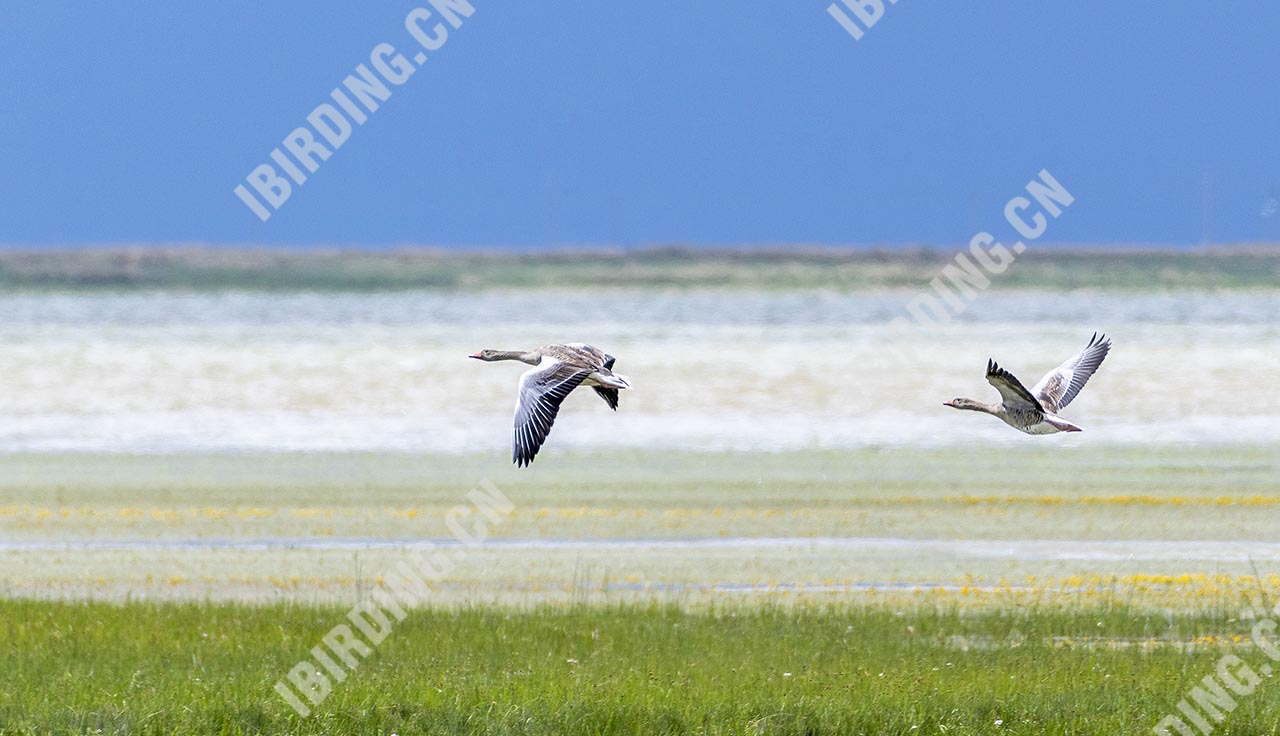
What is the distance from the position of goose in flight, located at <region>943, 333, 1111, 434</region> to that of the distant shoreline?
233ft

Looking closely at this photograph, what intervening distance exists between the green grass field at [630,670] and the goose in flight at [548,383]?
4034 mm

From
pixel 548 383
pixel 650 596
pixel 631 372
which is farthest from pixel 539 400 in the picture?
pixel 631 372

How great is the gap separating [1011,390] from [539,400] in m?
2.59

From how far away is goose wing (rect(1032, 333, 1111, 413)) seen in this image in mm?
13188

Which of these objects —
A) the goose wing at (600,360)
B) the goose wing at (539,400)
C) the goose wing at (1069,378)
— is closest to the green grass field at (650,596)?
the goose wing at (1069,378)

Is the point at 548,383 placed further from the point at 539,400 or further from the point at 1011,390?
the point at 1011,390

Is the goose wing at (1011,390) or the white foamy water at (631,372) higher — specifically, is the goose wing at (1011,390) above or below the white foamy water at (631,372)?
below

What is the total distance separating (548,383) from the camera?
12.3m

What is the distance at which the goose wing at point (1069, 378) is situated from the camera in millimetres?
13188

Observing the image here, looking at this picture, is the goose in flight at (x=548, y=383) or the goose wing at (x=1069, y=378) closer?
the goose in flight at (x=548, y=383)

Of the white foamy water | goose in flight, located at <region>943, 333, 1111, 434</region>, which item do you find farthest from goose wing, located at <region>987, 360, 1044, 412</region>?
the white foamy water

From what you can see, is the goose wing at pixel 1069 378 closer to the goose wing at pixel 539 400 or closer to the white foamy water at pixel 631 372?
the goose wing at pixel 539 400

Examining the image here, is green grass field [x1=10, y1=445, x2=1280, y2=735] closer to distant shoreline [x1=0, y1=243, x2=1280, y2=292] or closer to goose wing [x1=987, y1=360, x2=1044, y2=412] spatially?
goose wing [x1=987, y1=360, x2=1044, y2=412]

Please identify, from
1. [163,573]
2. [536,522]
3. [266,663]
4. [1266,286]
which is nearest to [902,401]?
[536,522]
